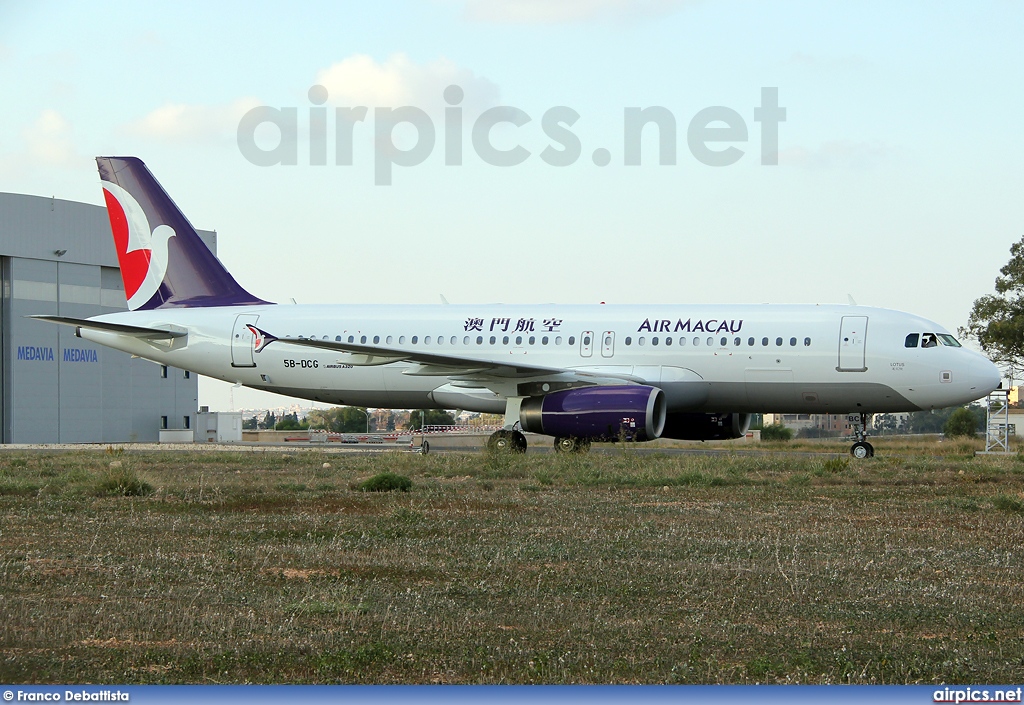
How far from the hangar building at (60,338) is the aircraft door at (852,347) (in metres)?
36.9

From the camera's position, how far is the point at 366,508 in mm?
13320

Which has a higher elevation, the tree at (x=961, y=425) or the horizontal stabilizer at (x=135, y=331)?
the horizontal stabilizer at (x=135, y=331)

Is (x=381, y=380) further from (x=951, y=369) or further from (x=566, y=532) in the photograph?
(x=566, y=532)

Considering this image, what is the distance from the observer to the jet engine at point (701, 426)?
27141 mm

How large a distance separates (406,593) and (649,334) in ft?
59.9

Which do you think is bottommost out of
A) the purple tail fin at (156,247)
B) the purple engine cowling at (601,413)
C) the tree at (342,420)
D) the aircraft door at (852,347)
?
the tree at (342,420)

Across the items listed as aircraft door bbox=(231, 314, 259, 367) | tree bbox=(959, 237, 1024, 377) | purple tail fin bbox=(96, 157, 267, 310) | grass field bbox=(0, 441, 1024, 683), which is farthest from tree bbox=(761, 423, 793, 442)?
grass field bbox=(0, 441, 1024, 683)

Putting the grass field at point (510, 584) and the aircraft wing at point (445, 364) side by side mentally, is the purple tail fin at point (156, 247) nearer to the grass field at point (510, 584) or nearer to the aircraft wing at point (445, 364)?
the aircraft wing at point (445, 364)

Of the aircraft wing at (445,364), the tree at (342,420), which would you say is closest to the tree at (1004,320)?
the aircraft wing at (445,364)

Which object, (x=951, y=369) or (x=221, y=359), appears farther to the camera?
(x=221, y=359)

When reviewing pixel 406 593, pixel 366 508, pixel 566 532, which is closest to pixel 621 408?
pixel 366 508

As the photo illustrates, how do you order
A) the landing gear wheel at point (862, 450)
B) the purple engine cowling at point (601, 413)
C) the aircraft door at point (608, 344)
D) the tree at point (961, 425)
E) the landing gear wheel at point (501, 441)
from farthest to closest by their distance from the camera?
1. the tree at point (961, 425)
2. the aircraft door at point (608, 344)
3. the landing gear wheel at point (862, 450)
4. the landing gear wheel at point (501, 441)
5. the purple engine cowling at point (601, 413)

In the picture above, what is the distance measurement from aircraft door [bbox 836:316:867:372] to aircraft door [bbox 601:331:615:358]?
16.0 ft

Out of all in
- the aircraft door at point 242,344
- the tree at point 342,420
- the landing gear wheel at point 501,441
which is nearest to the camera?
the landing gear wheel at point 501,441
